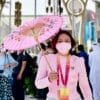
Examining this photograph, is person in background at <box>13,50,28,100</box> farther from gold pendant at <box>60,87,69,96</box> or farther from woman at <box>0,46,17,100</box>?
gold pendant at <box>60,87,69,96</box>

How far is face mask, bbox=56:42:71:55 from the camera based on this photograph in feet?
18.0

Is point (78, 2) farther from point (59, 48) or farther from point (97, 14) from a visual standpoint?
point (59, 48)

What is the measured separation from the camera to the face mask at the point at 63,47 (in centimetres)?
549

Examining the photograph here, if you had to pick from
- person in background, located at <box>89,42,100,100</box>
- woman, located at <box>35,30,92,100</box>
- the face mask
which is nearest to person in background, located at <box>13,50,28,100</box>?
person in background, located at <box>89,42,100,100</box>

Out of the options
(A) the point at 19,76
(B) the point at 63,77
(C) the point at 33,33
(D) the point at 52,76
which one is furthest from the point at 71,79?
(A) the point at 19,76

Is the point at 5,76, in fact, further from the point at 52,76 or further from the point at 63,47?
the point at 52,76

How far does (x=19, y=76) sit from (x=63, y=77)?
21.7ft

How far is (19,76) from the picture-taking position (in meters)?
11.9

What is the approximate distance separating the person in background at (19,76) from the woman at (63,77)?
20.4ft

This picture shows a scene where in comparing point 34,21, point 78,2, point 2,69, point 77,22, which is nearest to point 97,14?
point 78,2

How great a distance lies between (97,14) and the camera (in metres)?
23.7

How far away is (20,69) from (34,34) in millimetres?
5886

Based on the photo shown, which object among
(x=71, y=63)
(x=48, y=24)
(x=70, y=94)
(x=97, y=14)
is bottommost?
(x=70, y=94)

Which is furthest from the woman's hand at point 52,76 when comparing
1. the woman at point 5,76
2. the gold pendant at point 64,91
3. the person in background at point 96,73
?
the woman at point 5,76
